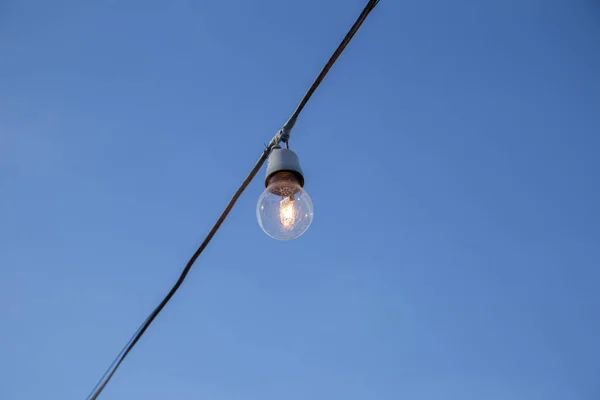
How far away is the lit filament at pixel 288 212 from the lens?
2.62 metres

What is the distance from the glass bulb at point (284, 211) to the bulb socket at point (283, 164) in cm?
3

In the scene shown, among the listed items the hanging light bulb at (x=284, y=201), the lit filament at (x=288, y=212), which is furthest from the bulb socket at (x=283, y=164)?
the lit filament at (x=288, y=212)

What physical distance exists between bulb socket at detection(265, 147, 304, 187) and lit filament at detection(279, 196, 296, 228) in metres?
0.11

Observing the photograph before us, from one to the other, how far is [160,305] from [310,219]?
111 cm

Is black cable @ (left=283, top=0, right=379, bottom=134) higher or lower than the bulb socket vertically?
higher

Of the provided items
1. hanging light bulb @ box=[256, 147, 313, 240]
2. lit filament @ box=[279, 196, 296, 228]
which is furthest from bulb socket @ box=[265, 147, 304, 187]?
lit filament @ box=[279, 196, 296, 228]

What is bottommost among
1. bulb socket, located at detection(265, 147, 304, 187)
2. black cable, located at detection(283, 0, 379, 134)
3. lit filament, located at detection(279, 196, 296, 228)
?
lit filament, located at detection(279, 196, 296, 228)

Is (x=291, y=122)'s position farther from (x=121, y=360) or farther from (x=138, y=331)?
(x=121, y=360)

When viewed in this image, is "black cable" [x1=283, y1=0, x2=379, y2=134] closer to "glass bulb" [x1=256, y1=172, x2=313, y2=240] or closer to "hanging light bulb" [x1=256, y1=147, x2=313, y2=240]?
"hanging light bulb" [x1=256, y1=147, x2=313, y2=240]

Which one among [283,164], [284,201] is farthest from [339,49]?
[284,201]

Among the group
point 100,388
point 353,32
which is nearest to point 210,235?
point 100,388

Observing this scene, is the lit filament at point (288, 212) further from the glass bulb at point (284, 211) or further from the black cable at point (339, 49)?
the black cable at point (339, 49)

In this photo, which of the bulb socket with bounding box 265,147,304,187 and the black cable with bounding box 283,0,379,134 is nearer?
the black cable with bounding box 283,0,379,134

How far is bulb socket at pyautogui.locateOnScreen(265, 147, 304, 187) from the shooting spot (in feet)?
8.32
